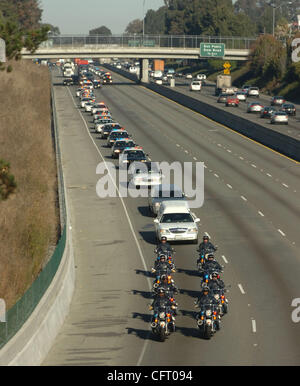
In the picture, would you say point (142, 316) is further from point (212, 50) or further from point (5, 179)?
point (212, 50)

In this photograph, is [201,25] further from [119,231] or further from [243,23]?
[119,231]

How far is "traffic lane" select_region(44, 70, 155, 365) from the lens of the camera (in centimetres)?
2248

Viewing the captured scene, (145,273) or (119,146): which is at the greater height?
(145,273)

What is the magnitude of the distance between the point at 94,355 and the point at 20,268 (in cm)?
888

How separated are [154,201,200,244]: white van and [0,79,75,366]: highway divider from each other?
20.8 ft

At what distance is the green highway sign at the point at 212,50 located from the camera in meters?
141

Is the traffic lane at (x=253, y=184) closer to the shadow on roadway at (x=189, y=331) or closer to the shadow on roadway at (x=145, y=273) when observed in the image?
the shadow on roadway at (x=145, y=273)

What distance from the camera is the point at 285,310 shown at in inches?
1012

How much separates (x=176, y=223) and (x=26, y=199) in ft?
35.6

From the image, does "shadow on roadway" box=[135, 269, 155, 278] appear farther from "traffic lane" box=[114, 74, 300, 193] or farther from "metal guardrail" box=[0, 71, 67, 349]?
"traffic lane" box=[114, 74, 300, 193]

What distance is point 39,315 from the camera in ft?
72.7

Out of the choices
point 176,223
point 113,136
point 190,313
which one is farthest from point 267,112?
point 190,313

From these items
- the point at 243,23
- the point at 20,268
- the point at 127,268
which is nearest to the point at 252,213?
the point at 127,268

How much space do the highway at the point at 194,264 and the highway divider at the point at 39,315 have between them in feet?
1.45
